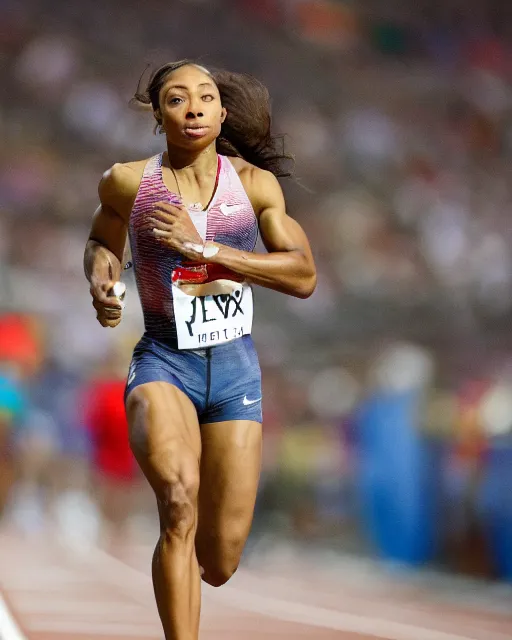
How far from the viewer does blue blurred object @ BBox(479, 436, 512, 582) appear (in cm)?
848

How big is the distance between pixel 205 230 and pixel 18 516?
12846 millimetres

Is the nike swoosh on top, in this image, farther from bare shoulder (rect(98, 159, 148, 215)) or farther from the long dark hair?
the long dark hair

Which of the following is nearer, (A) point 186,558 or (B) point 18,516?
(A) point 186,558

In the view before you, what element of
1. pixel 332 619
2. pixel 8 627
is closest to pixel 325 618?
pixel 332 619

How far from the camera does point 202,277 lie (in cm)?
468

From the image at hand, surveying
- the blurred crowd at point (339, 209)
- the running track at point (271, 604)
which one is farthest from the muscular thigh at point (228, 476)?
the blurred crowd at point (339, 209)

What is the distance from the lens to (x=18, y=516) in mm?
16828

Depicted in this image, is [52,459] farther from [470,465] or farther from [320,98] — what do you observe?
[470,465]

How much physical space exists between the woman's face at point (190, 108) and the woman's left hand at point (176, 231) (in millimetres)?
308

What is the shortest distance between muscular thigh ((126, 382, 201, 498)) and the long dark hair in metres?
1.14

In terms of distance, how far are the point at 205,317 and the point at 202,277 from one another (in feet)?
0.48

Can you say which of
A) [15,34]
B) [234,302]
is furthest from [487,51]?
[234,302]

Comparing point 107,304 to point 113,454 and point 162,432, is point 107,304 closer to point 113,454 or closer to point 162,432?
point 162,432

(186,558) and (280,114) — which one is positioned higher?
(280,114)
